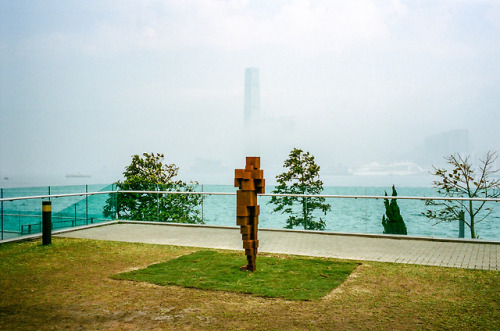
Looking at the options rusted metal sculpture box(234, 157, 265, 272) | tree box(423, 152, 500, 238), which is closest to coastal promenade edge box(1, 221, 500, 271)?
rusted metal sculpture box(234, 157, 265, 272)

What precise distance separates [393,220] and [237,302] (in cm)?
716

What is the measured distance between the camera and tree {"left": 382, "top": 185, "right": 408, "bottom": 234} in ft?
41.4

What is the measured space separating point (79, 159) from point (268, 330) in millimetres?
155154

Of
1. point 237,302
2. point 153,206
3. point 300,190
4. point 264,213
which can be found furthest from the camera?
point 300,190

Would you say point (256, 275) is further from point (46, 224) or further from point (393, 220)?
point (46, 224)

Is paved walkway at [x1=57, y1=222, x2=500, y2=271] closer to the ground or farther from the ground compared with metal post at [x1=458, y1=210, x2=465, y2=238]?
closer to the ground

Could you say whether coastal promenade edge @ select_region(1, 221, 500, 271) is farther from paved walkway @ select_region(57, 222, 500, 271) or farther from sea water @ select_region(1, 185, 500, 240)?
sea water @ select_region(1, 185, 500, 240)

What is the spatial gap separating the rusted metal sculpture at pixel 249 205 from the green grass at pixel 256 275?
41 cm

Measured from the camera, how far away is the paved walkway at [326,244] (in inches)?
391

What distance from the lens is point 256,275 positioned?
8320 millimetres

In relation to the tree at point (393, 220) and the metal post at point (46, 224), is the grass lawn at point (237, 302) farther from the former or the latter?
the tree at point (393, 220)

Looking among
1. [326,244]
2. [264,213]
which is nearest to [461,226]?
[326,244]

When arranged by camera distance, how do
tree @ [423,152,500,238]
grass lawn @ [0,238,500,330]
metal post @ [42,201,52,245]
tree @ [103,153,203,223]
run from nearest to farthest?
grass lawn @ [0,238,500,330]
metal post @ [42,201,52,245]
tree @ [103,153,203,223]
tree @ [423,152,500,238]

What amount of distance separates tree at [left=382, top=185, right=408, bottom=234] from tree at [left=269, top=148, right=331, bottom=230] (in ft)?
5.16
